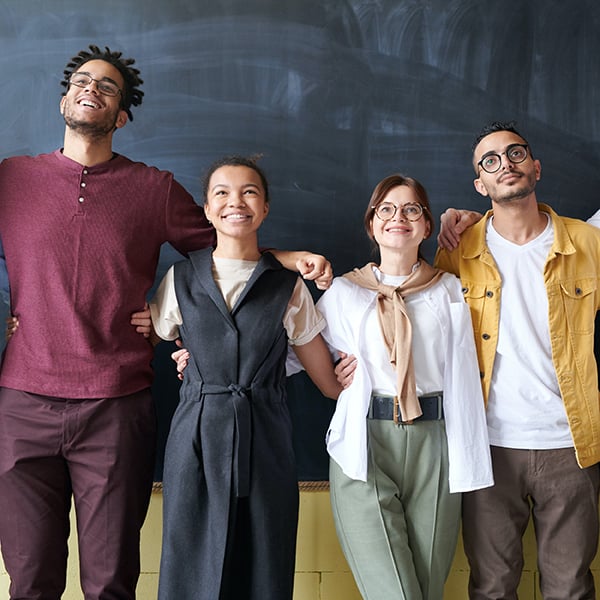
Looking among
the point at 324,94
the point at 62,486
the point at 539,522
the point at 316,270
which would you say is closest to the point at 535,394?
the point at 539,522

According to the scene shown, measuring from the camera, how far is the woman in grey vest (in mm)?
1989

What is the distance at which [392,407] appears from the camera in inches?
82.0

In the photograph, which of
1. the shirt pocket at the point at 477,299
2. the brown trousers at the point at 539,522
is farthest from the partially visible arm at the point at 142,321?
the brown trousers at the point at 539,522

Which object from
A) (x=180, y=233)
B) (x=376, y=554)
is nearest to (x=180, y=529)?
(x=376, y=554)

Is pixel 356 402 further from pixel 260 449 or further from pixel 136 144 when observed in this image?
pixel 136 144

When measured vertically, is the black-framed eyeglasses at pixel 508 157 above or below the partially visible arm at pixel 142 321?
above

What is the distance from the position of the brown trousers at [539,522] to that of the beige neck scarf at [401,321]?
408 millimetres

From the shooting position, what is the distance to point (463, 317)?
215 cm

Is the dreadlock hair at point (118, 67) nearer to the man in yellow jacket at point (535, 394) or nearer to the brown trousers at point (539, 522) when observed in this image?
the man in yellow jacket at point (535, 394)

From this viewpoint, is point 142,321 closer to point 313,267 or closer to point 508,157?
point 313,267

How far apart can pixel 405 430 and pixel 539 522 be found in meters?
0.61

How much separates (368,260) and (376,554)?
3.52ft

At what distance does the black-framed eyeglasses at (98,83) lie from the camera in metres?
2.19

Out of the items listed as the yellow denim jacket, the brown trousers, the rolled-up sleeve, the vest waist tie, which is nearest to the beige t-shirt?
the rolled-up sleeve
